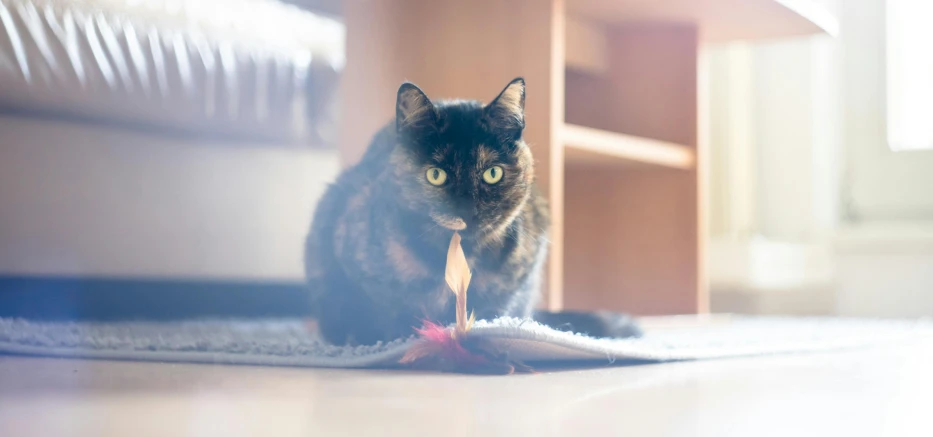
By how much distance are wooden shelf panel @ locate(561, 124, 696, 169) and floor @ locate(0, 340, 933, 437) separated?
488 mm

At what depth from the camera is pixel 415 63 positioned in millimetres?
1442

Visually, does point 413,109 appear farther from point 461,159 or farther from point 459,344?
point 459,344

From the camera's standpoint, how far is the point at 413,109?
35.2 inches

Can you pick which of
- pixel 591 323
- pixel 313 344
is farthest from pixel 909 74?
pixel 313 344

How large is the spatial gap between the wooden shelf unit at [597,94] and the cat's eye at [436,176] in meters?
0.41

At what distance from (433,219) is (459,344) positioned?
0.44 feet

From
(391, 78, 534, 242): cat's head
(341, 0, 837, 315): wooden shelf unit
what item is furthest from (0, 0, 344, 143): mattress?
(391, 78, 534, 242): cat's head

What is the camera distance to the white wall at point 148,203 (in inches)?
56.2

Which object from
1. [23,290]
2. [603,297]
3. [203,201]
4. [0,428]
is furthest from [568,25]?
[0,428]

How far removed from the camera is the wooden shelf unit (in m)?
1.31

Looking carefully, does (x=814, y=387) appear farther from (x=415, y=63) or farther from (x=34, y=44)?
(x=34, y=44)

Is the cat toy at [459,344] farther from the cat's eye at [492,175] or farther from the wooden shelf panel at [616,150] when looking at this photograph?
the wooden shelf panel at [616,150]

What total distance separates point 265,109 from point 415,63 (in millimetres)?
399

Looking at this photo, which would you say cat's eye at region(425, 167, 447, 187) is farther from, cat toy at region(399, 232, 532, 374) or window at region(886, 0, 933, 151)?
window at region(886, 0, 933, 151)
